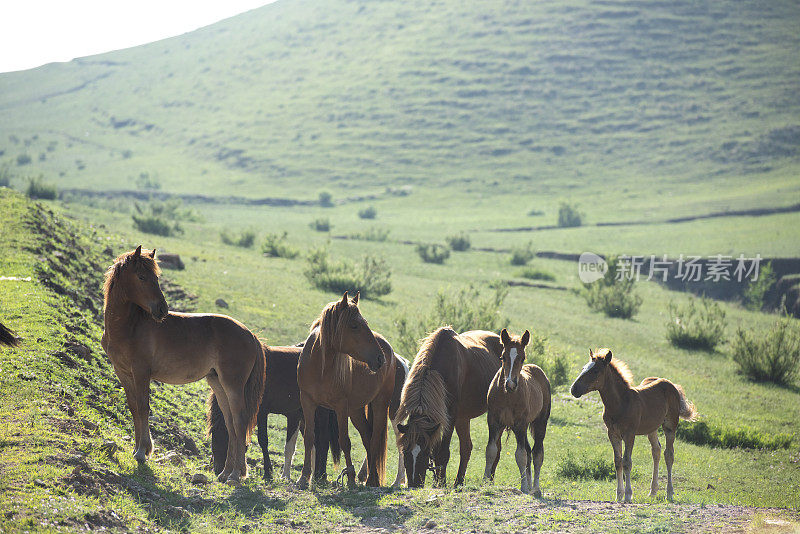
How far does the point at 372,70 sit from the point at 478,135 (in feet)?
101

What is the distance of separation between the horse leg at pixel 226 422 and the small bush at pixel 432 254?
32.2 metres

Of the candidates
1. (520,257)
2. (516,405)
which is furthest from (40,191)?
(516,405)

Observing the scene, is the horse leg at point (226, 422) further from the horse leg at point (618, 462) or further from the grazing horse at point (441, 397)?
the horse leg at point (618, 462)

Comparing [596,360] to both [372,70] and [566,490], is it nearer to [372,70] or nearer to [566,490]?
[566,490]

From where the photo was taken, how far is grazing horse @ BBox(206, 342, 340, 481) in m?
10.2

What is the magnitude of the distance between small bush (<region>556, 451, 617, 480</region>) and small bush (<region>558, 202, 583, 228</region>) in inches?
2074

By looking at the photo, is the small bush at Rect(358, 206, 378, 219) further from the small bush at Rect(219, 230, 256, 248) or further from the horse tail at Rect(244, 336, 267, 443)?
the horse tail at Rect(244, 336, 267, 443)

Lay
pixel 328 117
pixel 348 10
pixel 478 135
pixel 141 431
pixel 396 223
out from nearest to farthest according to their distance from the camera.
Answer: pixel 141 431, pixel 396 223, pixel 478 135, pixel 328 117, pixel 348 10

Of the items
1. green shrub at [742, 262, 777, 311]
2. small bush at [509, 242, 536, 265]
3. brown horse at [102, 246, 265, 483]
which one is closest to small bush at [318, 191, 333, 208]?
small bush at [509, 242, 536, 265]

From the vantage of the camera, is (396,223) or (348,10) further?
(348,10)

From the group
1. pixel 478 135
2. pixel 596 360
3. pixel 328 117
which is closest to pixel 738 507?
pixel 596 360

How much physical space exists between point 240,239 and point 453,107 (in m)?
76.3

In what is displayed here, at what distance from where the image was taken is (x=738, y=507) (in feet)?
30.1

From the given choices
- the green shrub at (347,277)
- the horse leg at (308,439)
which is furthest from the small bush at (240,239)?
the horse leg at (308,439)
